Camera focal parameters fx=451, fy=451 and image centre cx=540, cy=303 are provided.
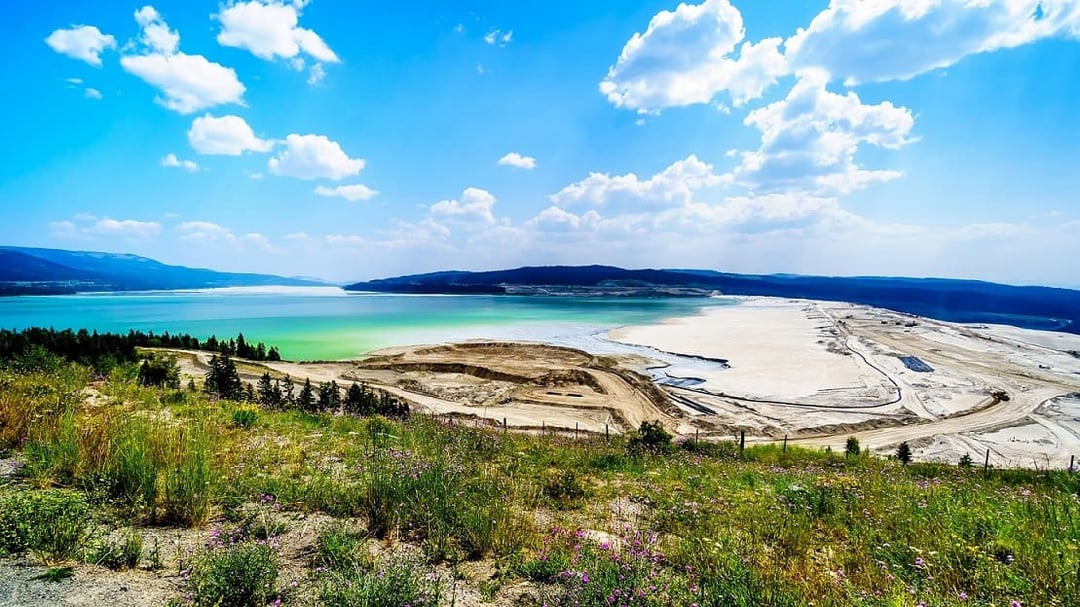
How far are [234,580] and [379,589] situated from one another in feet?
3.19

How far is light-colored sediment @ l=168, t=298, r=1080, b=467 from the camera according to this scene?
28.4 metres

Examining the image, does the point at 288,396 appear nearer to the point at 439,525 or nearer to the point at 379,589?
the point at 439,525

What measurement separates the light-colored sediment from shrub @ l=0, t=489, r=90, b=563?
1640 centimetres

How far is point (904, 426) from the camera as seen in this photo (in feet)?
99.3

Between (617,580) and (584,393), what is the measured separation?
113 feet

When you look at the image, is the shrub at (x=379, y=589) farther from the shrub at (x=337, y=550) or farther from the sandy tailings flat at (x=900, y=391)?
the sandy tailings flat at (x=900, y=391)

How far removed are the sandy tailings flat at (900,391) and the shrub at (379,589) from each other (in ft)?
96.3

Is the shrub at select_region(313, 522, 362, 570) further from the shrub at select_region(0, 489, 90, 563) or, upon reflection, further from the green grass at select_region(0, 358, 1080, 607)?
the shrub at select_region(0, 489, 90, 563)

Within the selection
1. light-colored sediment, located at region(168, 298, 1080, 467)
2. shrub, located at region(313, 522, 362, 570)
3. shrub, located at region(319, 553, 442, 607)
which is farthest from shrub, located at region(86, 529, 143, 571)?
light-colored sediment, located at region(168, 298, 1080, 467)

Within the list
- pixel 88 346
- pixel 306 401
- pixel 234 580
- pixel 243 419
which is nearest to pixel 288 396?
pixel 306 401

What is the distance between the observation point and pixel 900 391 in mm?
38031

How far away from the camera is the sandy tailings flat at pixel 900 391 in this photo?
27812 mm

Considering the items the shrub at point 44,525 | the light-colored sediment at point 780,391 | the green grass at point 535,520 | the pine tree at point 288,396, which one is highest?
the shrub at point 44,525

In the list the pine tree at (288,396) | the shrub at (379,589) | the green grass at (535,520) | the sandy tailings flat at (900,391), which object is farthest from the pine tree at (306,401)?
the sandy tailings flat at (900,391)
